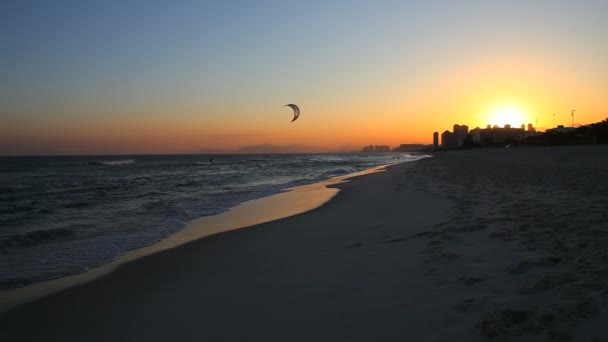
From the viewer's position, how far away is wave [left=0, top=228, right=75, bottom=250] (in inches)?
321

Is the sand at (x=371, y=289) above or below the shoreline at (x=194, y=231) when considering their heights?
above

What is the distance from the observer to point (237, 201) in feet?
48.8

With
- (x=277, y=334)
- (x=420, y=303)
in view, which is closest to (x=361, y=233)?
Result: (x=420, y=303)

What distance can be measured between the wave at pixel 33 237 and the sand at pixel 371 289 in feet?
12.3

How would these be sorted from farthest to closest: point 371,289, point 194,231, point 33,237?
point 194,231
point 33,237
point 371,289

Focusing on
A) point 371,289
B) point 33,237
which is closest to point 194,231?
point 33,237

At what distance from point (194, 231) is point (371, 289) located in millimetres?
6084

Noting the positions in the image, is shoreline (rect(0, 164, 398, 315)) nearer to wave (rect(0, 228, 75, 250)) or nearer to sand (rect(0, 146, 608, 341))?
sand (rect(0, 146, 608, 341))

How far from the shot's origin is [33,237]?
28.7ft

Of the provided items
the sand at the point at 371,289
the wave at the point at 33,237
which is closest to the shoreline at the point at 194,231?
the sand at the point at 371,289

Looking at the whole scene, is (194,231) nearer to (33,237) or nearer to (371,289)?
(33,237)

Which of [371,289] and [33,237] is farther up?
[371,289]

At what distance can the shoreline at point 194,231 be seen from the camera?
5.05 meters

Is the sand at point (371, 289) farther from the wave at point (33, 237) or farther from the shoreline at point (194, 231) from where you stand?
the wave at point (33, 237)
